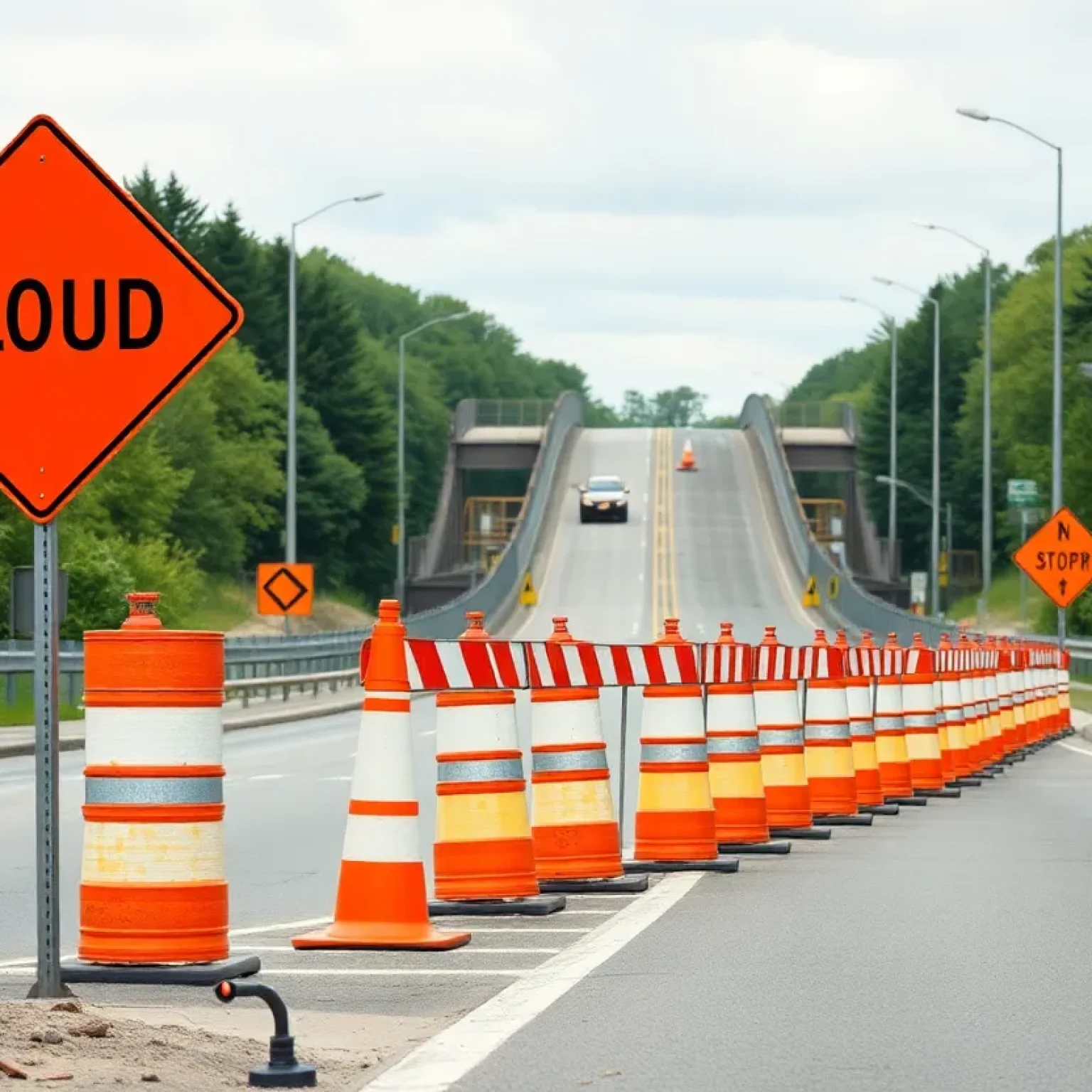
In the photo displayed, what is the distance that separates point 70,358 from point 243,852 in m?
8.83

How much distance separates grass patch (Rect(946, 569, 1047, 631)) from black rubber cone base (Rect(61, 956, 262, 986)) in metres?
77.0

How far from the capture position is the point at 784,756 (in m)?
18.4

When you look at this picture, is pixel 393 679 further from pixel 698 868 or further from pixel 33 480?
pixel 698 868

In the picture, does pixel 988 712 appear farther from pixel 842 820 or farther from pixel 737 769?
pixel 737 769

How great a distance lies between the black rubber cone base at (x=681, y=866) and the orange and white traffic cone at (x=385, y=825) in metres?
4.08

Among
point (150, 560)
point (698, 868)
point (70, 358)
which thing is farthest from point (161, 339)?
point (150, 560)

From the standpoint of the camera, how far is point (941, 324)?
487 ft

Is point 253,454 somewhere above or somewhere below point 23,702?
above

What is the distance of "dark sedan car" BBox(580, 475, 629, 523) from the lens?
10881 cm

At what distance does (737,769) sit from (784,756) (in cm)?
150

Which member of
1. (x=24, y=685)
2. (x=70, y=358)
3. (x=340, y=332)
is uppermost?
(x=340, y=332)

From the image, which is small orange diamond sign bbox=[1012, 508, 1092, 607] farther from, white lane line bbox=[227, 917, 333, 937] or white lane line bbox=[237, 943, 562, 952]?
white lane line bbox=[237, 943, 562, 952]

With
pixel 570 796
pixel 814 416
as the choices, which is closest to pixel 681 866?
pixel 570 796

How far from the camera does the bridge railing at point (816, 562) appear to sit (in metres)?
75.6
